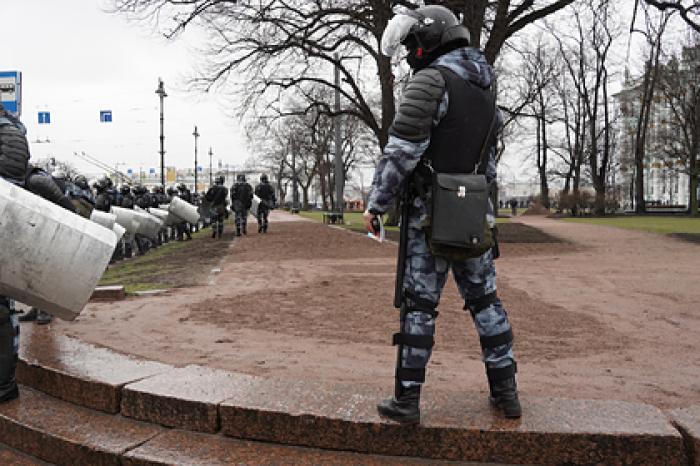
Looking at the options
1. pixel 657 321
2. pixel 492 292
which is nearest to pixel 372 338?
pixel 492 292

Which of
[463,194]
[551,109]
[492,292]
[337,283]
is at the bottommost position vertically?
[337,283]

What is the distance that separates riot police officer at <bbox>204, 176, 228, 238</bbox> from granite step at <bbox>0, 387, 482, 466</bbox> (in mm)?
17502

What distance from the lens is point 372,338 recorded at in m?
5.45

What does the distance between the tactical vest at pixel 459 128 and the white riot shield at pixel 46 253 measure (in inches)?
86.5

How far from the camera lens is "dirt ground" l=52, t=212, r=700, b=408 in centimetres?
423

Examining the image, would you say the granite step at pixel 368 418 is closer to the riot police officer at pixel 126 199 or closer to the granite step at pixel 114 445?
the granite step at pixel 114 445

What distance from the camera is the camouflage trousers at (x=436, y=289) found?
2.92 meters

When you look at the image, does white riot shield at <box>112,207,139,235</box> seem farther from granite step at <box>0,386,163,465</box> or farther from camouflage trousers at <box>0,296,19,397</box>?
granite step at <box>0,386,163,465</box>

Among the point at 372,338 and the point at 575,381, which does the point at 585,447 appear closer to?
the point at 575,381

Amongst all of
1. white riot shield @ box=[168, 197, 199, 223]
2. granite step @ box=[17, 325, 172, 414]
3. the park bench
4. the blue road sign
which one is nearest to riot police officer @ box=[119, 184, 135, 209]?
white riot shield @ box=[168, 197, 199, 223]

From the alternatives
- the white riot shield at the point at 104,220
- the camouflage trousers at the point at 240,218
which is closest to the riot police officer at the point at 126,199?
the camouflage trousers at the point at 240,218

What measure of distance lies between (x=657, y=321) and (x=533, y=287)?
2.61 meters

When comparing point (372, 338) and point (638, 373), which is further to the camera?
point (372, 338)

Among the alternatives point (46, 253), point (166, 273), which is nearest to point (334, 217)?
point (166, 273)
